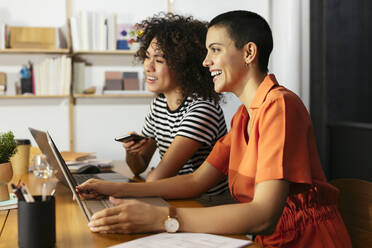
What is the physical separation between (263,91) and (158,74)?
88 cm

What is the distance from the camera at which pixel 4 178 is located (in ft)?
4.35

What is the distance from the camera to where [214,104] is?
77.4 inches

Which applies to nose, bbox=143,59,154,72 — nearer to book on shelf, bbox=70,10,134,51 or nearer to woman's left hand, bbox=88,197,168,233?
woman's left hand, bbox=88,197,168,233

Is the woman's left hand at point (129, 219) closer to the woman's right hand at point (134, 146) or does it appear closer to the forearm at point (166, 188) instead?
the forearm at point (166, 188)

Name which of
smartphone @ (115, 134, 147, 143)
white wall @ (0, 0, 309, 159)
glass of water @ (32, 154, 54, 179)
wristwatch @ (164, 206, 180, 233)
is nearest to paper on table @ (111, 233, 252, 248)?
wristwatch @ (164, 206, 180, 233)

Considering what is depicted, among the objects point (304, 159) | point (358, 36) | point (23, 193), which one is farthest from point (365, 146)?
point (23, 193)

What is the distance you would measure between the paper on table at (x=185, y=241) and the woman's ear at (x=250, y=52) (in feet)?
1.95

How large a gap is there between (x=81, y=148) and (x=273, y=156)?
Answer: 297 centimetres

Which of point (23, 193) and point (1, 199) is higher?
point (23, 193)

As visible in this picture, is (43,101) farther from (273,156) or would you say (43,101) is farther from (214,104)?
(273,156)

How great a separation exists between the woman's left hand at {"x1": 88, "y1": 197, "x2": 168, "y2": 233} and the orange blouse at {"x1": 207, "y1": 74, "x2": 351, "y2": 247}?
0.93 ft

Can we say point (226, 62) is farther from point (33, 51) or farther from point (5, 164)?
point (33, 51)

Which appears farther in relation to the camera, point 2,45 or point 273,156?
point 2,45

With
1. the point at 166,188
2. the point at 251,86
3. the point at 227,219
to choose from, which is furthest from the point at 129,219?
the point at 251,86
